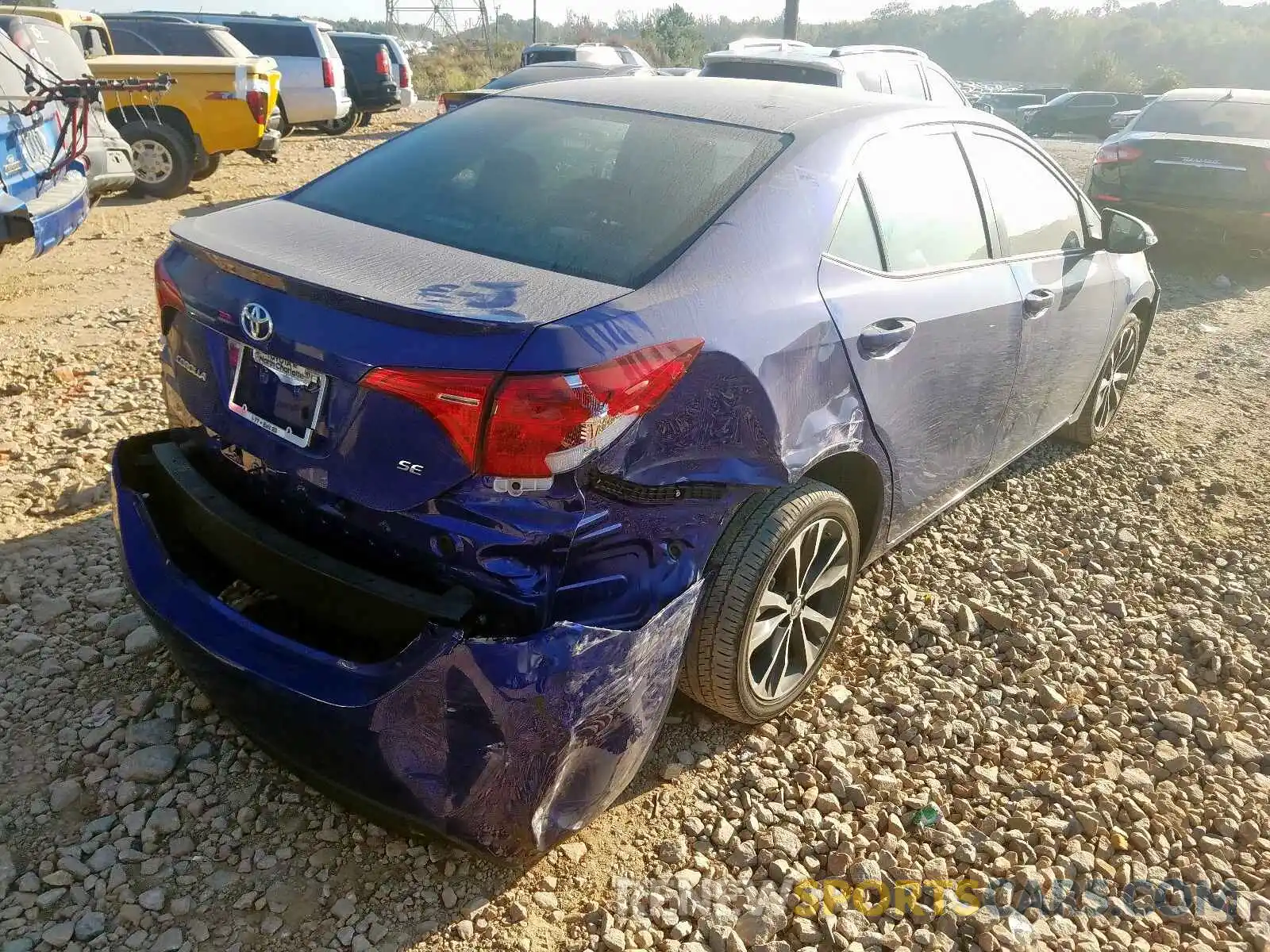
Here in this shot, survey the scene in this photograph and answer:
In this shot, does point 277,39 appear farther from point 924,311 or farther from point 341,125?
point 924,311

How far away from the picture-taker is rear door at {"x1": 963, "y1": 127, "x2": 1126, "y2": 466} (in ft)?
11.1

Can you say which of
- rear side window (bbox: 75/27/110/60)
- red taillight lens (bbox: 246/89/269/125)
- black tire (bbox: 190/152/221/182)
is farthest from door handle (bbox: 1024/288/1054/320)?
black tire (bbox: 190/152/221/182)

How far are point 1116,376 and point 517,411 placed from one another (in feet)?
13.3

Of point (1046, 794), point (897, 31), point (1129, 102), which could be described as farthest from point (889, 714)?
Answer: point (897, 31)

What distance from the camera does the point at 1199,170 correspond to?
859 cm

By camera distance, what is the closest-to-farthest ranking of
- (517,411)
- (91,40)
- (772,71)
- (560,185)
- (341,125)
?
(517,411) → (560,185) → (772,71) → (91,40) → (341,125)

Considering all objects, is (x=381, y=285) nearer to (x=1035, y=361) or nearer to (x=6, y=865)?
(x=6, y=865)

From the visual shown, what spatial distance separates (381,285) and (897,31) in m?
94.2

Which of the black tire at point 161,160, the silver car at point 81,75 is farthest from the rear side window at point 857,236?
the black tire at point 161,160

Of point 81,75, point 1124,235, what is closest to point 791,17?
point 81,75

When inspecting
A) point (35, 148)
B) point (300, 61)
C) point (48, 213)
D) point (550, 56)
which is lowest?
point (550, 56)

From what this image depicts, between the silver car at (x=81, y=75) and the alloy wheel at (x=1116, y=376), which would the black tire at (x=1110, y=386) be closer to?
the alloy wheel at (x=1116, y=376)

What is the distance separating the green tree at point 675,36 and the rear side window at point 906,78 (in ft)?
109

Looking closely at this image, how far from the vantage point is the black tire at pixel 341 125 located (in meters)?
15.1
